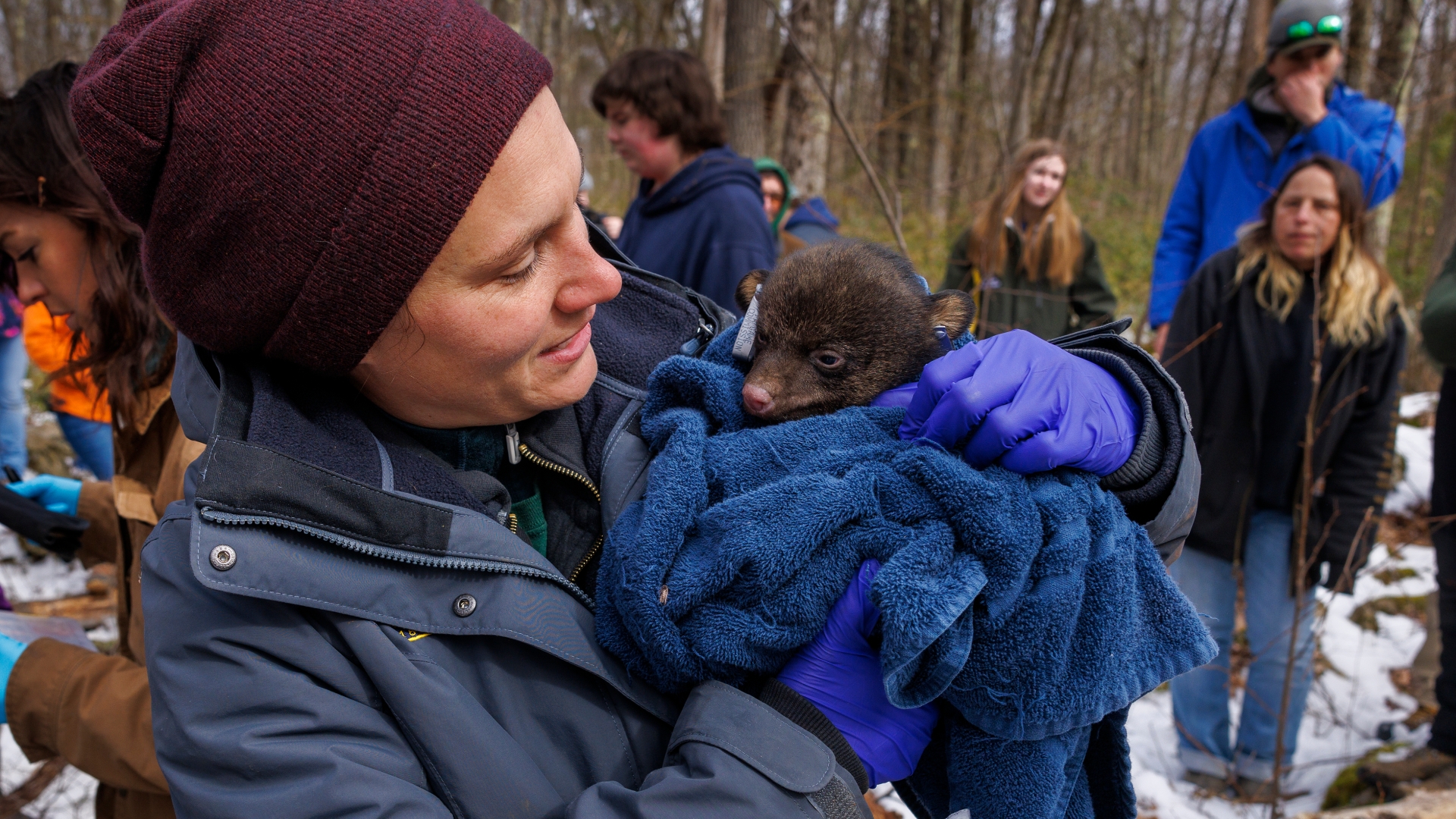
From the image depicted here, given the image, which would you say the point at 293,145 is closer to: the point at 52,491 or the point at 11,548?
the point at 52,491

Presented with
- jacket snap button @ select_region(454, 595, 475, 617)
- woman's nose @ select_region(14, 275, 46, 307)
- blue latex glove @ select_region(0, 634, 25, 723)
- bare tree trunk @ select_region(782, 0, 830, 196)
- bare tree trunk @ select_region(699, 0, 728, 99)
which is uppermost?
bare tree trunk @ select_region(699, 0, 728, 99)

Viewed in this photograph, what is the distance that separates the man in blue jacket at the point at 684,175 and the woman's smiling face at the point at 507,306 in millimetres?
2597

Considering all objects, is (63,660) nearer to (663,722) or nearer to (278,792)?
(278,792)

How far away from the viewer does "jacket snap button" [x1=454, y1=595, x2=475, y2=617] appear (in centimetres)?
127

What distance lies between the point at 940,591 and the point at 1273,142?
16.0 feet

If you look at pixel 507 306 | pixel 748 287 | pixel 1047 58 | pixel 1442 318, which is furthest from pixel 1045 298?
pixel 1047 58

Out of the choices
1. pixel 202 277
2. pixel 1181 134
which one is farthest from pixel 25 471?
pixel 1181 134

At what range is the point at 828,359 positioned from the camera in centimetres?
193

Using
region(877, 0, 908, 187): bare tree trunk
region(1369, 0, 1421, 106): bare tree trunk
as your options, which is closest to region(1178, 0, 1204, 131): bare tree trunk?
region(877, 0, 908, 187): bare tree trunk

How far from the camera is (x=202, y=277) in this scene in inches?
49.2

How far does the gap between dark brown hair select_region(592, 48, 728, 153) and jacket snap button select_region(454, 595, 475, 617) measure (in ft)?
11.8

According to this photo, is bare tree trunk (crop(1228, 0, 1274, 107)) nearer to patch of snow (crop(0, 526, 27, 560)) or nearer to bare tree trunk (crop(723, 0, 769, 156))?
bare tree trunk (crop(723, 0, 769, 156))

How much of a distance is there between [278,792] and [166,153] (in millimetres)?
897

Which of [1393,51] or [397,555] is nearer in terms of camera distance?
[397,555]
